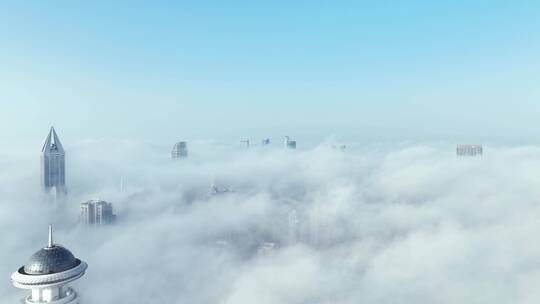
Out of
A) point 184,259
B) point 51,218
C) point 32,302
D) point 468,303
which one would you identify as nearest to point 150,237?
point 184,259

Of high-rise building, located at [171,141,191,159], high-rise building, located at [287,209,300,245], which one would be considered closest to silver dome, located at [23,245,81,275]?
high-rise building, located at [287,209,300,245]

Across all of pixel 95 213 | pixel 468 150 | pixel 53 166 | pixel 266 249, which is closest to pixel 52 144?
pixel 53 166

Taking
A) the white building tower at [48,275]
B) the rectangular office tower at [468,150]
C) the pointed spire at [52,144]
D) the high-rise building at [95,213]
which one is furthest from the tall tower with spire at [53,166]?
the rectangular office tower at [468,150]

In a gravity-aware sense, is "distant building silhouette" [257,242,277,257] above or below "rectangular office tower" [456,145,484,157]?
below

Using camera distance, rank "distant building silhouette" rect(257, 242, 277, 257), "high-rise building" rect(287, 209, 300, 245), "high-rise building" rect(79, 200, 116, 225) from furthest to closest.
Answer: "high-rise building" rect(287, 209, 300, 245), "high-rise building" rect(79, 200, 116, 225), "distant building silhouette" rect(257, 242, 277, 257)

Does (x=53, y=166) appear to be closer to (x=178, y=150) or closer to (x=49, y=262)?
(x=178, y=150)

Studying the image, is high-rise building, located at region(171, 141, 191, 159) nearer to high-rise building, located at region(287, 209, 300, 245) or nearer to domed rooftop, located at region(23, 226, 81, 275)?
high-rise building, located at region(287, 209, 300, 245)

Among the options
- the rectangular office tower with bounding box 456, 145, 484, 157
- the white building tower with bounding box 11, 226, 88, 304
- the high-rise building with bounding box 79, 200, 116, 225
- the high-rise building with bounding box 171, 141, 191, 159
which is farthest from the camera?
the high-rise building with bounding box 171, 141, 191, 159
